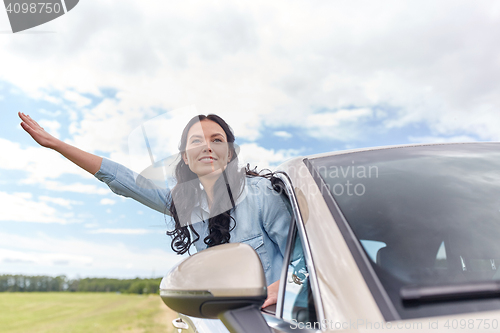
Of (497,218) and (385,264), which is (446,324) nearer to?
(385,264)

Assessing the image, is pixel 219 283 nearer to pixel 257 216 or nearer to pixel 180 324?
pixel 257 216

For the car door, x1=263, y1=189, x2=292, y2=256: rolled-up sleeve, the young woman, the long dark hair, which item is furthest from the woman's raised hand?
the car door

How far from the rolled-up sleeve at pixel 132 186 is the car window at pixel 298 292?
4.22 feet

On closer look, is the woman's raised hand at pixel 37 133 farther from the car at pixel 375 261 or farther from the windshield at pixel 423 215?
the windshield at pixel 423 215

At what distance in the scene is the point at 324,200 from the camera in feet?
3.61

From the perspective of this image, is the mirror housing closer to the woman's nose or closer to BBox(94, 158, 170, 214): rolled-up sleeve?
the woman's nose

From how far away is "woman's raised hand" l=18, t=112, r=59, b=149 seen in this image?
7.59ft

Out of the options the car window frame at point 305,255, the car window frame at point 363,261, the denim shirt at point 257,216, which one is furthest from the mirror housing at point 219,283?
the denim shirt at point 257,216

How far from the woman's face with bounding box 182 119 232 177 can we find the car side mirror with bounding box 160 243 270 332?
1269 millimetres

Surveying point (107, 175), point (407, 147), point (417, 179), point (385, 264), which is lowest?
point (385, 264)

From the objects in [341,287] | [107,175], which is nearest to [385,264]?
[341,287]

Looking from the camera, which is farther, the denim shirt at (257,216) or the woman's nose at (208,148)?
the woman's nose at (208,148)

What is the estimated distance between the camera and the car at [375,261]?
77cm

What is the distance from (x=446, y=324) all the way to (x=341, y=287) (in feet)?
0.73
